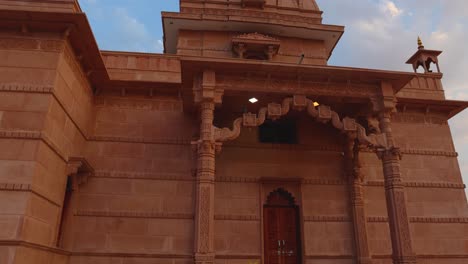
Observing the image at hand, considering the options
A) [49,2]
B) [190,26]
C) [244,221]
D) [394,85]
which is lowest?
[244,221]

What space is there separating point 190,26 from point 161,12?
1.05 metres

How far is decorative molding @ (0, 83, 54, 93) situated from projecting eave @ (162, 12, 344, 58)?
588cm

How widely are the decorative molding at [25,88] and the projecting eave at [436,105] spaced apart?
9492 mm

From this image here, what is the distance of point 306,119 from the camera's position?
10883mm

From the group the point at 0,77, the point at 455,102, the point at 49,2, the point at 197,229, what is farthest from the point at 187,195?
the point at 455,102

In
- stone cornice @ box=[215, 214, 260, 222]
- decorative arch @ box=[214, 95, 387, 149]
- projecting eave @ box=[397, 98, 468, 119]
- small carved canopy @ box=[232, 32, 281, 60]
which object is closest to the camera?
decorative arch @ box=[214, 95, 387, 149]

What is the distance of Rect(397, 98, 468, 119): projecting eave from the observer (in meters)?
11.3

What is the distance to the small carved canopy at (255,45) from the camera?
1220 cm

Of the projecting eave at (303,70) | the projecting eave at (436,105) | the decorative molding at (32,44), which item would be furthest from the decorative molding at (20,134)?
the projecting eave at (436,105)

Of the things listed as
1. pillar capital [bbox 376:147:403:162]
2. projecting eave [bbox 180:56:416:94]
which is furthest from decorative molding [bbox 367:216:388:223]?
projecting eave [bbox 180:56:416:94]

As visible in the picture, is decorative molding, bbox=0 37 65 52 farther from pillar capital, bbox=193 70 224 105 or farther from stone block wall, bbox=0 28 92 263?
pillar capital, bbox=193 70 224 105

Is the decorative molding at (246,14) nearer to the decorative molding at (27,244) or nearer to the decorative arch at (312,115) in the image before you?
the decorative arch at (312,115)

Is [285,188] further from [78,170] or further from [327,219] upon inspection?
[78,170]

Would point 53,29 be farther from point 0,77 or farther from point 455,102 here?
point 455,102
